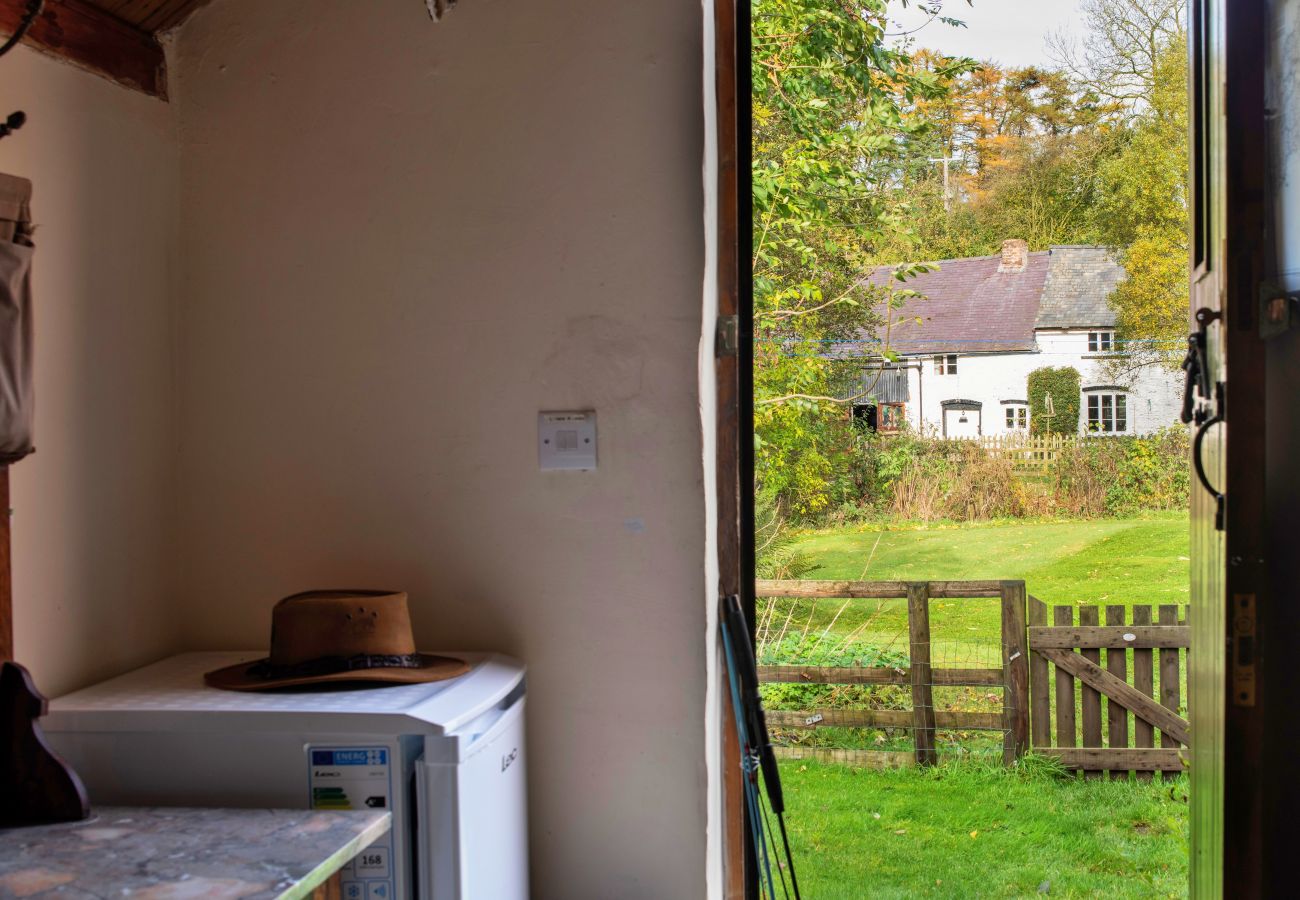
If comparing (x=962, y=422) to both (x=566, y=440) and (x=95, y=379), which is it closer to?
(x=566, y=440)

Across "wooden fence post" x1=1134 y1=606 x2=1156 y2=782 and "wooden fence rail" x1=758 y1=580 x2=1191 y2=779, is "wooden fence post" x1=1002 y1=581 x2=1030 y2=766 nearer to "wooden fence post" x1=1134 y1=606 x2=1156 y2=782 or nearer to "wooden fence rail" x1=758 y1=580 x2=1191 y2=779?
"wooden fence rail" x1=758 y1=580 x2=1191 y2=779

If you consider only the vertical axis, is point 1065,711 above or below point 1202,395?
below

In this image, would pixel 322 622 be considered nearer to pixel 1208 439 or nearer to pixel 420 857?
pixel 420 857

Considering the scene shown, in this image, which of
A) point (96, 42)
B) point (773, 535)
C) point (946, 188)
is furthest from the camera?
point (773, 535)

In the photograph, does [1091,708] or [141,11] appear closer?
[141,11]

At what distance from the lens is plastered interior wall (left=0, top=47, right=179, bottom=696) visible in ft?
5.54

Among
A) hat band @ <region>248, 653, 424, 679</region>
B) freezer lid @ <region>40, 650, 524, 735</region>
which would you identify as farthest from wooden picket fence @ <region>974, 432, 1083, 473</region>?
hat band @ <region>248, 653, 424, 679</region>

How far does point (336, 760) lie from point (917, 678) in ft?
4.37

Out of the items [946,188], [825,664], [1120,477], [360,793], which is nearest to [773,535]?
[825,664]

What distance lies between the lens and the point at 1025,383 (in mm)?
2002

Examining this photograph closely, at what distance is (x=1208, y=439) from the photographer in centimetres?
170

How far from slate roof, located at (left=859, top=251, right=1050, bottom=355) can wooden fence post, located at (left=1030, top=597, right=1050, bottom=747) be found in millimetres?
734

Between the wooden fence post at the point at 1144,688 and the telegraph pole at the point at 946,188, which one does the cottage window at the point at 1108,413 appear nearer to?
the telegraph pole at the point at 946,188

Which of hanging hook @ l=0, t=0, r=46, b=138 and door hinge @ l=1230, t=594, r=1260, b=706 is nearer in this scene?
hanging hook @ l=0, t=0, r=46, b=138
